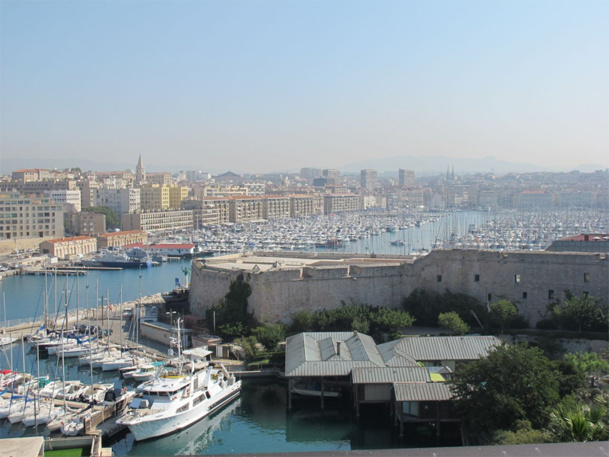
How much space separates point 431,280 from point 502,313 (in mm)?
2366

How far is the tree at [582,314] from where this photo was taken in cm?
1489

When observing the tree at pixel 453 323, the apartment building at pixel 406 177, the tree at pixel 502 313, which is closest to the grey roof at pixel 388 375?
the tree at pixel 453 323

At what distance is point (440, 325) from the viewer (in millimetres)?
15906

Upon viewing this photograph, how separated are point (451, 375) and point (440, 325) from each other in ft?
11.9

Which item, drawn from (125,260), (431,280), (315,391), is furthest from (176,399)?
(125,260)

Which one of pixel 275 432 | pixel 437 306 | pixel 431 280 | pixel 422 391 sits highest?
pixel 431 280

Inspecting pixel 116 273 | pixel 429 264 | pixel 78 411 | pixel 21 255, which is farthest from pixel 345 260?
pixel 21 255

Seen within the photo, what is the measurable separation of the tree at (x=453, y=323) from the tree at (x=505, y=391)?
13.7 ft

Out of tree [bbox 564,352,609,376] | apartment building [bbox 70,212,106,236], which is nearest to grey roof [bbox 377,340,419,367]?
tree [bbox 564,352,609,376]

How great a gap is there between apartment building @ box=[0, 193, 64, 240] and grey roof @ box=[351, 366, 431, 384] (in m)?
36.8

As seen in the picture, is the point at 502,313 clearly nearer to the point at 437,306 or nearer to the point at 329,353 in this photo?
the point at 437,306

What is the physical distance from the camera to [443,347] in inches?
553

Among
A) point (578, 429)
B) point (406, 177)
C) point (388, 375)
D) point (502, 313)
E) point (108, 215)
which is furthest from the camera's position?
point (406, 177)

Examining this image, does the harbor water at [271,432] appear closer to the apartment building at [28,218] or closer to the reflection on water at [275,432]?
the reflection on water at [275,432]
